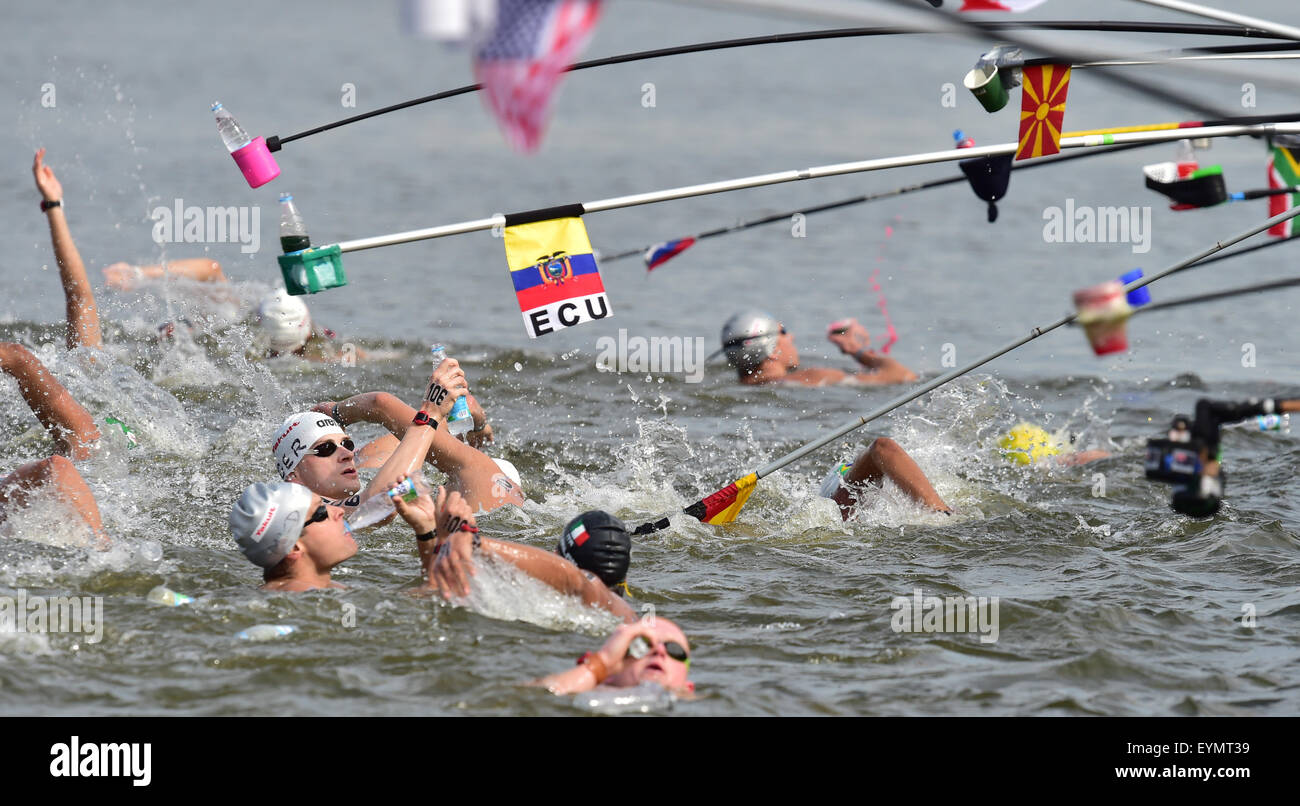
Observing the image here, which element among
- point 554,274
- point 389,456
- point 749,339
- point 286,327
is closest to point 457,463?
point 389,456

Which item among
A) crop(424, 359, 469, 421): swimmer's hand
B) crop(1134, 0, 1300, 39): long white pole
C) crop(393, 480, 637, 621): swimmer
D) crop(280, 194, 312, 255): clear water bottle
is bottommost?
crop(393, 480, 637, 621): swimmer

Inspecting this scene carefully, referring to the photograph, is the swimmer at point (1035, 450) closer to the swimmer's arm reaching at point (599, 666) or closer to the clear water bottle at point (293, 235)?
the swimmer's arm reaching at point (599, 666)

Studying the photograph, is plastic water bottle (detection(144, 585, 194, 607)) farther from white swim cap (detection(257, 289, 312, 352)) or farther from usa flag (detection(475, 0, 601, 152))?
white swim cap (detection(257, 289, 312, 352))

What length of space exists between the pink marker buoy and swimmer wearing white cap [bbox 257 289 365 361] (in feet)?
35.3

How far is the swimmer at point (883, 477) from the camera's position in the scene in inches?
376

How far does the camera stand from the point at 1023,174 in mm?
28469

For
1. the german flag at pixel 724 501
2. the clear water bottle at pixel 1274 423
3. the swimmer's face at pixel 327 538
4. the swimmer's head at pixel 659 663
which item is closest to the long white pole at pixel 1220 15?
the clear water bottle at pixel 1274 423

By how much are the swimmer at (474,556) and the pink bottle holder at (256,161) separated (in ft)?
7.79

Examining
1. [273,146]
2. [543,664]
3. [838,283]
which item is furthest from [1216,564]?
[838,283]

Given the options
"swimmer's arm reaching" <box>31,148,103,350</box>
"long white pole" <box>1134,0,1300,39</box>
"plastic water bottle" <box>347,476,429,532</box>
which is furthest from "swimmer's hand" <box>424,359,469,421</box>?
"long white pole" <box>1134,0,1300,39</box>

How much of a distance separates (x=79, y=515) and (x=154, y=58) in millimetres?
29407

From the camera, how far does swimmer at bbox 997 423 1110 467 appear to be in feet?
37.7

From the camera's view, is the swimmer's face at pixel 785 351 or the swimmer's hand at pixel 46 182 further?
the swimmer's face at pixel 785 351

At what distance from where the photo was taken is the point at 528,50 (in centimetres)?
452
